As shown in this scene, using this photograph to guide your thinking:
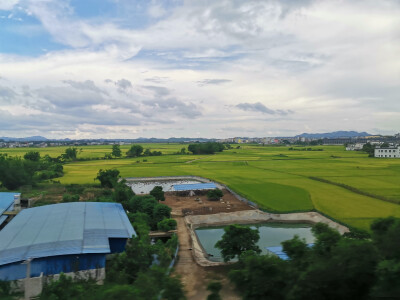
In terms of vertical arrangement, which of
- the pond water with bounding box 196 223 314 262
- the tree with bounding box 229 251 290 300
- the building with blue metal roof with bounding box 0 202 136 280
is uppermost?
the tree with bounding box 229 251 290 300

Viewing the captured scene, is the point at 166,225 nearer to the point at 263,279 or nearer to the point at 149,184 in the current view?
the point at 263,279

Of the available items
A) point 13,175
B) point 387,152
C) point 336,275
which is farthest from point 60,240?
point 387,152

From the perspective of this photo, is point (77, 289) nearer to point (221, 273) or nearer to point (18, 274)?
point (18, 274)

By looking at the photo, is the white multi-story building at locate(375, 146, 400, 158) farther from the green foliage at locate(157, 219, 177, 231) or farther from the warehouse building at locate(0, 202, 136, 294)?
the warehouse building at locate(0, 202, 136, 294)

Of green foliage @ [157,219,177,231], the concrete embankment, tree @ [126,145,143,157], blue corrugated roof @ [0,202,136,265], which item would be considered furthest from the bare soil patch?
tree @ [126,145,143,157]

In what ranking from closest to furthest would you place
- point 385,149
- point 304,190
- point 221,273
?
point 221,273 → point 304,190 → point 385,149

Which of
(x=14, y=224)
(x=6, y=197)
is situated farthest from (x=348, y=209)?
(x=6, y=197)
